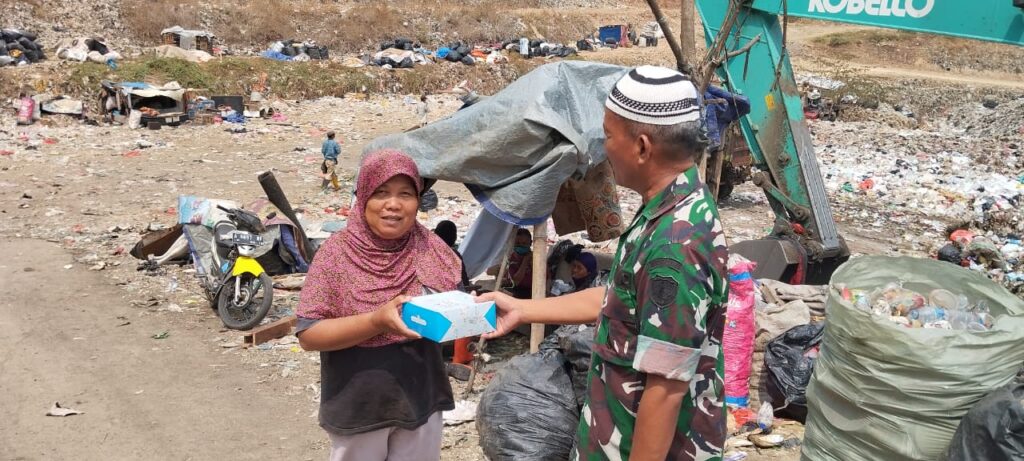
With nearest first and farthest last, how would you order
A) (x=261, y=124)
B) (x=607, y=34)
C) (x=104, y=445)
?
(x=104, y=445) < (x=261, y=124) < (x=607, y=34)

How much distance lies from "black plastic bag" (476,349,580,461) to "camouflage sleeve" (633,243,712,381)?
2125 millimetres

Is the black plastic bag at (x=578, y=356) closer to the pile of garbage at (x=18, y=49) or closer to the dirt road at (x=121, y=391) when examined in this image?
the dirt road at (x=121, y=391)

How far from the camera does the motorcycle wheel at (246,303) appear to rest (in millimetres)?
5582

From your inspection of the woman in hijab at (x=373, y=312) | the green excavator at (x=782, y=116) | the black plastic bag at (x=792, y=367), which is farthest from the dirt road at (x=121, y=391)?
the green excavator at (x=782, y=116)

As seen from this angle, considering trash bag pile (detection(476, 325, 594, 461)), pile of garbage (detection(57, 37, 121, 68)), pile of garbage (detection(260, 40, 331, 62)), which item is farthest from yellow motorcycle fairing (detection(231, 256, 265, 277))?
pile of garbage (detection(260, 40, 331, 62))

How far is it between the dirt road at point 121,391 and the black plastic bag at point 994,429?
288 cm

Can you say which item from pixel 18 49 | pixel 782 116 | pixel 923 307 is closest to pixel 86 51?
pixel 18 49

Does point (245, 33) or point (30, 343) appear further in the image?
point (245, 33)

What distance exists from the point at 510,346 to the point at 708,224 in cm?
388

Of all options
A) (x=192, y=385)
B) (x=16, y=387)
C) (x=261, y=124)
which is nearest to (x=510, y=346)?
(x=192, y=385)

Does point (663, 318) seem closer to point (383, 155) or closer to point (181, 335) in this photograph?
point (383, 155)

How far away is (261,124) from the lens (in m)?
14.4

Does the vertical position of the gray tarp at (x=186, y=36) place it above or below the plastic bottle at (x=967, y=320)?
below

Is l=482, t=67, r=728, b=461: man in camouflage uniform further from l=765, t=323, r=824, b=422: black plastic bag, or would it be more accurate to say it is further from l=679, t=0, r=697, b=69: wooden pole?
l=679, t=0, r=697, b=69: wooden pole
